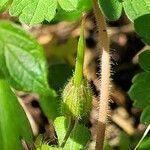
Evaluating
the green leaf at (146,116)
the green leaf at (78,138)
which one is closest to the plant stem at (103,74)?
the green leaf at (78,138)

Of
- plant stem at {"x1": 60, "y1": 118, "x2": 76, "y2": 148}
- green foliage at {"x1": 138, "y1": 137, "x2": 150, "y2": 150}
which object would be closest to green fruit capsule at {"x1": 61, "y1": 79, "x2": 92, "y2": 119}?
plant stem at {"x1": 60, "y1": 118, "x2": 76, "y2": 148}

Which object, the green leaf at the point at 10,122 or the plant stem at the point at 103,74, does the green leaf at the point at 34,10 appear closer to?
the plant stem at the point at 103,74

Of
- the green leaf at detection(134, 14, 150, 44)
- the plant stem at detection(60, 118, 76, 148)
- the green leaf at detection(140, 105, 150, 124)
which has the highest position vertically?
the green leaf at detection(134, 14, 150, 44)

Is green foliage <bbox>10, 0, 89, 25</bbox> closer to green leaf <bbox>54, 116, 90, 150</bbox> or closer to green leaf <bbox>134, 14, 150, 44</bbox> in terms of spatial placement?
green leaf <bbox>134, 14, 150, 44</bbox>

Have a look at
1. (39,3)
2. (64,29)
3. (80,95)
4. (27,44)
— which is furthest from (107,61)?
(64,29)

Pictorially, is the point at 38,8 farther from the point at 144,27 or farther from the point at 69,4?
the point at 144,27

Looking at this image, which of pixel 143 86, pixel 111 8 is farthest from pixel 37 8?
pixel 143 86

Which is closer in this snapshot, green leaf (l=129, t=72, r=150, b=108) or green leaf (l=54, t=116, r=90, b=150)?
green leaf (l=54, t=116, r=90, b=150)
